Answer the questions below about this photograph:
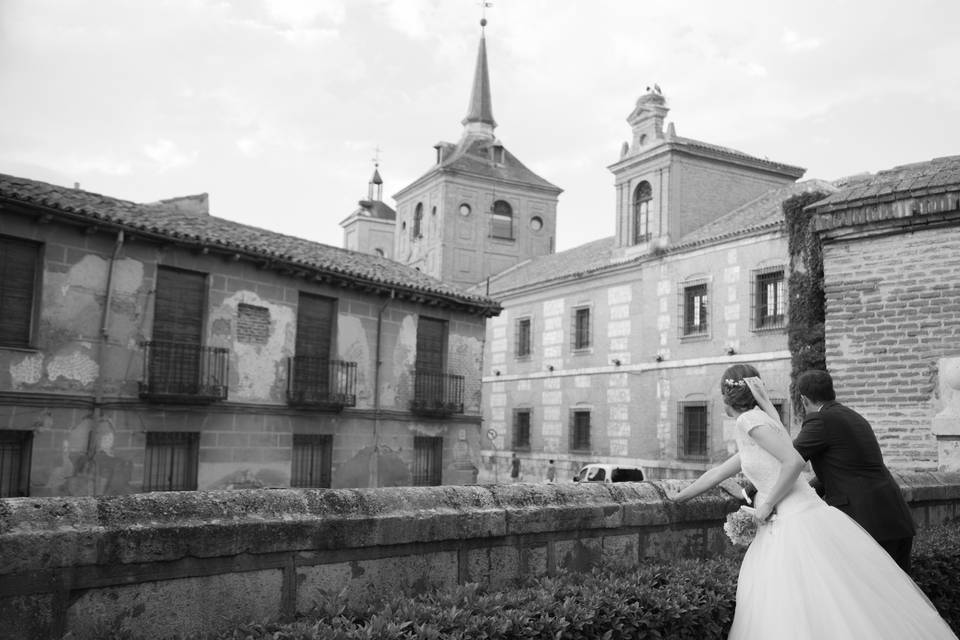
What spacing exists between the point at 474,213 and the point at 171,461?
31.2 m

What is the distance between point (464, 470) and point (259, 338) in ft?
21.4

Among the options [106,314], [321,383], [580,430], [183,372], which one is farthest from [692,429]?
[106,314]

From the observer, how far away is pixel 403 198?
4931 cm

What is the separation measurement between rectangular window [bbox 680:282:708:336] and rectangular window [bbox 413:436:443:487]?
10502mm

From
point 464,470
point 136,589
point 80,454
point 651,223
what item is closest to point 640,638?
point 136,589

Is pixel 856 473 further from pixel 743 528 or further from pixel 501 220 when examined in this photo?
pixel 501 220

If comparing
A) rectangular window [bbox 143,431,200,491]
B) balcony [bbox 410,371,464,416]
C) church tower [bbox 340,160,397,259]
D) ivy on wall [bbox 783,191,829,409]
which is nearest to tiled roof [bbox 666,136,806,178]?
ivy on wall [bbox 783,191,829,409]

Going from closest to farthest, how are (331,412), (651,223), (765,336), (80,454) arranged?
(80,454) → (331,412) → (765,336) → (651,223)

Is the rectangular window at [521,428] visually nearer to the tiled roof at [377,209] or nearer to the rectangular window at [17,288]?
the rectangular window at [17,288]

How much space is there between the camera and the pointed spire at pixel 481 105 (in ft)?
165

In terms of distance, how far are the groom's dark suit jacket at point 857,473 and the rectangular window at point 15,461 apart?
A: 12802 mm

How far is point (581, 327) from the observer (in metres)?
32.7

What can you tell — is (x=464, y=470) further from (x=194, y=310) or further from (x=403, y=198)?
(x=403, y=198)

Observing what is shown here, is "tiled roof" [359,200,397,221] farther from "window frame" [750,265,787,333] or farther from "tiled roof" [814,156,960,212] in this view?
"tiled roof" [814,156,960,212]
